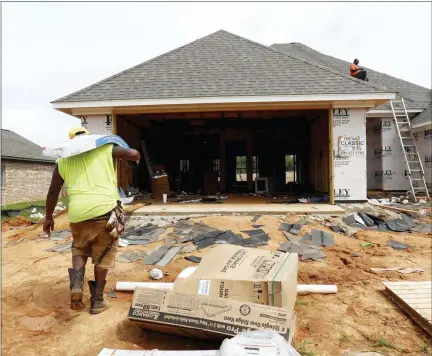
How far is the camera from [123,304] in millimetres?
3529

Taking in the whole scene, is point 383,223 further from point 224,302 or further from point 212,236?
point 224,302

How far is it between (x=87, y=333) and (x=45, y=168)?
2361 centimetres

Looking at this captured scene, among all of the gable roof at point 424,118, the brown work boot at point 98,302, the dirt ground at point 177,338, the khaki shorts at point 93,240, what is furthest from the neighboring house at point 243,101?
the brown work boot at point 98,302

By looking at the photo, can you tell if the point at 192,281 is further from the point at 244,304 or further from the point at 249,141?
the point at 249,141

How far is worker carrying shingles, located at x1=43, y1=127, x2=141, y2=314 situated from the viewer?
3.12 meters

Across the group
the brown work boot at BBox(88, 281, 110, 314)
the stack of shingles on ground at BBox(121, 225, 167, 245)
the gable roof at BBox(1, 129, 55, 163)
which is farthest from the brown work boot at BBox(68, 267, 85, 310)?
the gable roof at BBox(1, 129, 55, 163)

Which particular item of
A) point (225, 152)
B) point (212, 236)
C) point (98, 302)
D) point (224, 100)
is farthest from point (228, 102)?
point (225, 152)

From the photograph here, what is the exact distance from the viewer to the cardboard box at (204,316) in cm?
248

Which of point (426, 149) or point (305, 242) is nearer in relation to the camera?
point (305, 242)

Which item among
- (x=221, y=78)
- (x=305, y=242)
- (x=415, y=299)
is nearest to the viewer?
(x=415, y=299)

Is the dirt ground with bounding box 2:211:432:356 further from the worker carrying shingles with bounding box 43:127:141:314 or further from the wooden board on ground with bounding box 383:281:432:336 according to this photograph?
the worker carrying shingles with bounding box 43:127:141:314

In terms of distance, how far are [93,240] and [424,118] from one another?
13870 millimetres

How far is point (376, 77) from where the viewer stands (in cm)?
1656

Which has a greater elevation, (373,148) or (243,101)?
(243,101)
